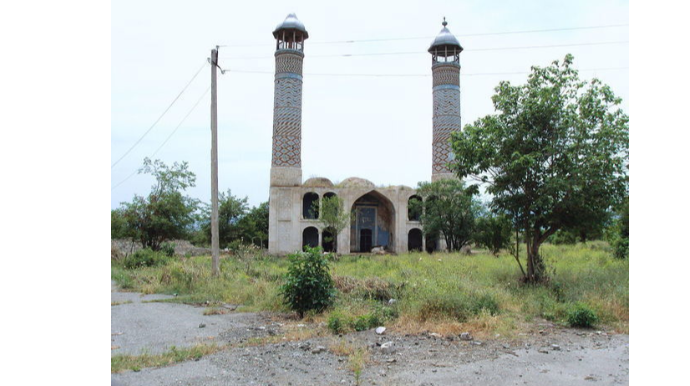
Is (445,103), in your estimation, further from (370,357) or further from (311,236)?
(370,357)

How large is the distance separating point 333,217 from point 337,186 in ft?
11.8

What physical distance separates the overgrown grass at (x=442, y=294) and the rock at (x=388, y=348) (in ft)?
2.81

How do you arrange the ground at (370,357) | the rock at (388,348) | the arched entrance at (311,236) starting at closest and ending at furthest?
the ground at (370,357) < the rock at (388,348) < the arched entrance at (311,236)

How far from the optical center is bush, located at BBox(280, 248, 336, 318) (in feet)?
→ 27.6

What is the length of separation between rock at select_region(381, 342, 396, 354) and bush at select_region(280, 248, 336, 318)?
95.4 inches

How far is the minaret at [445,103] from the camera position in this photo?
91.3 ft

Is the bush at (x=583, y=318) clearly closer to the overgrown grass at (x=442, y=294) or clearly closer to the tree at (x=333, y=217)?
the overgrown grass at (x=442, y=294)

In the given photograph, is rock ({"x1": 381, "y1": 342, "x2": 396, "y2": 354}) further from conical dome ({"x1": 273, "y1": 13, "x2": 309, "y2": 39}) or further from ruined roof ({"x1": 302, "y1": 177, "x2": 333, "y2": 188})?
conical dome ({"x1": 273, "y1": 13, "x2": 309, "y2": 39})

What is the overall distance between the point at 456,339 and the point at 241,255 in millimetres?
10800

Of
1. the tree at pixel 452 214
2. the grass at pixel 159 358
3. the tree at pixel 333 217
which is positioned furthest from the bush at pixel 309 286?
the tree at pixel 452 214

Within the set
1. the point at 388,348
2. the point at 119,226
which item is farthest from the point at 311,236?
the point at 388,348

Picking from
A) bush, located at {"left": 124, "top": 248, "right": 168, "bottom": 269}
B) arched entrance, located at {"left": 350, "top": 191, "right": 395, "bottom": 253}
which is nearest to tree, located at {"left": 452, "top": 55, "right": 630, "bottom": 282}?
bush, located at {"left": 124, "top": 248, "right": 168, "bottom": 269}

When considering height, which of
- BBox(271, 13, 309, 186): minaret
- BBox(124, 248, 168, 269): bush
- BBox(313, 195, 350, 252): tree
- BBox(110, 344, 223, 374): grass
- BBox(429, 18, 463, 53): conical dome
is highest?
BBox(429, 18, 463, 53): conical dome
